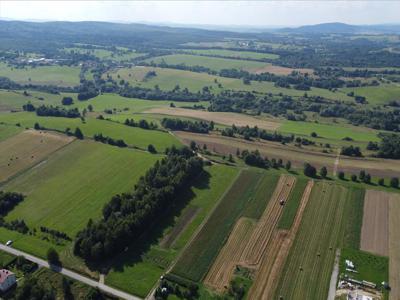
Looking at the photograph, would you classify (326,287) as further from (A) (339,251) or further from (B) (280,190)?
(B) (280,190)

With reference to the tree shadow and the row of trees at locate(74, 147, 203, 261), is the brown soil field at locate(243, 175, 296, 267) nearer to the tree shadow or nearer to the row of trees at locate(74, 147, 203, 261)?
the tree shadow

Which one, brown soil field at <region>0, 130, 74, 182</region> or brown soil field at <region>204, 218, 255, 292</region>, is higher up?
brown soil field at <region>0, 130, 74, 182</region>

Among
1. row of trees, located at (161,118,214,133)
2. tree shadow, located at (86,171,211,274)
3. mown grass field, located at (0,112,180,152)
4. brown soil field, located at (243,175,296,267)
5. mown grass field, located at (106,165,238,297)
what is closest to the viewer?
mown grass field, located at (106,165,238,297)

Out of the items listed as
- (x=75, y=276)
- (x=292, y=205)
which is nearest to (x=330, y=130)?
(x=292, y=205)

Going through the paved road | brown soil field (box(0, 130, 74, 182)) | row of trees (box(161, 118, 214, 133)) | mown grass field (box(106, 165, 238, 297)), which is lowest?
the paved road

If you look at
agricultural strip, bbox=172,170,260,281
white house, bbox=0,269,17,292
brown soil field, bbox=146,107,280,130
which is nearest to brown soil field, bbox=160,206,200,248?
agricultural strip, bbox=172,170,260,281
